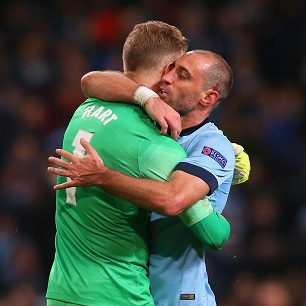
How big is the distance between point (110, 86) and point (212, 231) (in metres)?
0.80

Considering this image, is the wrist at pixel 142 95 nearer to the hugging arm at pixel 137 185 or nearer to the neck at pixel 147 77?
the neck at pixel 147 77

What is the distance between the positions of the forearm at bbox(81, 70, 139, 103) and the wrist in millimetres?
21

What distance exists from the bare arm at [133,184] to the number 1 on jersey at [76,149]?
0.48ft

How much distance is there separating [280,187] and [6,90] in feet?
10.8

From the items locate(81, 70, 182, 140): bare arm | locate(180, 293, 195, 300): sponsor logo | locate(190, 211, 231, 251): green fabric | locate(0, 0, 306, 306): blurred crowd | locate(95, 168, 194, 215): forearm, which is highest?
locate(81, 70, 182, 140): bare arm

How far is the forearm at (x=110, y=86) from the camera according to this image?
11.8 ft

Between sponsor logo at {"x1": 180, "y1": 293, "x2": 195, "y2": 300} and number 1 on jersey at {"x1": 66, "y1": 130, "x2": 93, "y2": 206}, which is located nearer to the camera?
number 1 on jersey at {"x1": 66, "y1": 130, "x2": 93, "y2": 206}

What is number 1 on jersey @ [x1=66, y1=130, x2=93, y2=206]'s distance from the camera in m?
3.57

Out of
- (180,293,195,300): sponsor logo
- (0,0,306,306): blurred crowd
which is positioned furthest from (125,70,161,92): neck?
(0,0,306,306): blurred crowd

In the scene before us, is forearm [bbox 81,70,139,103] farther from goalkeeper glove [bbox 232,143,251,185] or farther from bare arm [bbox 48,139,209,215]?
goalkeeper glove [bbox 232,143,251,185]

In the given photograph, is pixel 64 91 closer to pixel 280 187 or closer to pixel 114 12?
pixel 114 12

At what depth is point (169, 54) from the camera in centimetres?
381

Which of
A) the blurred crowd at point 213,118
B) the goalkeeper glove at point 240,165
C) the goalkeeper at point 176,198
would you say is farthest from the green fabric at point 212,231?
the blurred crowd at point 213,118

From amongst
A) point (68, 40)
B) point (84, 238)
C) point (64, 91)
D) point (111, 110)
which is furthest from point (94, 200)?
point (68, 40)
